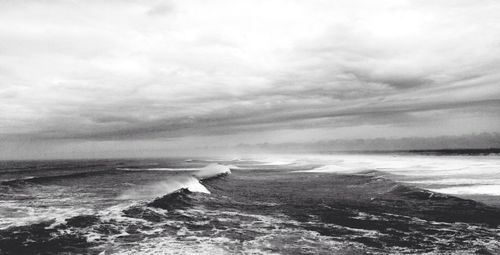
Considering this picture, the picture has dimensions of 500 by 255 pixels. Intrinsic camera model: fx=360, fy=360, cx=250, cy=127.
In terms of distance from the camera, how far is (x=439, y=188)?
30375 mm

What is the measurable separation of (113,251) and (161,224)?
227 inches

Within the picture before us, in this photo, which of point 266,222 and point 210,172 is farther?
point 210,172

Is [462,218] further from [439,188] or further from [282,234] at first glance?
[439,188]

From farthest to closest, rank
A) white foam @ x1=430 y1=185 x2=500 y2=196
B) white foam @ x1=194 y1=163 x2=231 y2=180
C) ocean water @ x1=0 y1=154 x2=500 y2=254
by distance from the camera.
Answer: white foam @ x1=194 y1=163 x2=231 y2=180, white foam @ x1=430 y1=185 x2=500 y2=196, ocean water @ x1=0 y1=154 x2=500 y2=254

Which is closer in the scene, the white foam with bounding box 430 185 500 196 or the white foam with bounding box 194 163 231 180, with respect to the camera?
the white foam with bounding box 430 185 500 196

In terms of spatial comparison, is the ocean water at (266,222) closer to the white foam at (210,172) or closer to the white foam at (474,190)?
the white foam at (474,190)

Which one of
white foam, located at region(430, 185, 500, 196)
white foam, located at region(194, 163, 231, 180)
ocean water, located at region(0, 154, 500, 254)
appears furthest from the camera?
white foam, located at region(194, 163, 231, 180)

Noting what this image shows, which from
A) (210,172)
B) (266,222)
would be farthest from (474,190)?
(210,172)

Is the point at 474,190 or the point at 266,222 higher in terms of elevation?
the point at 474,190

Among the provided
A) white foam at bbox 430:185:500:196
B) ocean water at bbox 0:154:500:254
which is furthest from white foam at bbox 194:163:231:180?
white foam at bbox 430:185:500:196

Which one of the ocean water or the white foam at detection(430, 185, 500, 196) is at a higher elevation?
the white foam at detection(430, 185, 500, 196)

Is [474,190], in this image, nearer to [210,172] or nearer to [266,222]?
[266,222]

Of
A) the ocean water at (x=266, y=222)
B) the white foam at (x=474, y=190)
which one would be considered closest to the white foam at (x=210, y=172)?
the ocean water at (x=266, y=222)

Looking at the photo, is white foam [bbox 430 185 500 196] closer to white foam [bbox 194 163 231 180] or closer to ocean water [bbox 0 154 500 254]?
ocean water [bbox 0 154 500 254]
